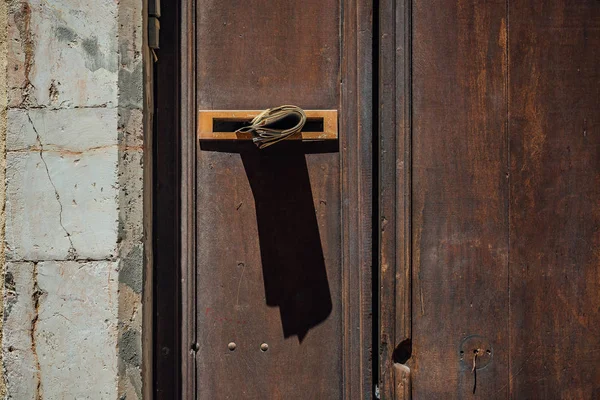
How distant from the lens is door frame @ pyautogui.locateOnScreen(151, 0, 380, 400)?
184 centimetres

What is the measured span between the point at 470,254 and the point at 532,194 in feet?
0.84

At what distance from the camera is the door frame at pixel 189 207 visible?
1.84 m

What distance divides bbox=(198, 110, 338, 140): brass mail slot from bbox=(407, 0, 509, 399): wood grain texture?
0.26 m

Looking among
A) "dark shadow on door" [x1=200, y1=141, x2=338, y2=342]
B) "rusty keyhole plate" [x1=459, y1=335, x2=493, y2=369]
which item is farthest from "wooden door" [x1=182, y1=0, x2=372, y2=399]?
"rusty keyhole plate" [x1=459, y1=335, x2=493, y2=369]

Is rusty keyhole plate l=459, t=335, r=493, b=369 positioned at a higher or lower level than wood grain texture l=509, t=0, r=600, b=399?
lower

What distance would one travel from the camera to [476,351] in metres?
1.84

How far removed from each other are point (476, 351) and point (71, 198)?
4.04 ft

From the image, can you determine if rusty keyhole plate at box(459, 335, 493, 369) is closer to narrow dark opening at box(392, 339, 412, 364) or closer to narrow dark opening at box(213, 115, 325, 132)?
narrow dark opening at box(392, 339, 412, 364)

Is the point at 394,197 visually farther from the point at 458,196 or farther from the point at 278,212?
the point at 278,212

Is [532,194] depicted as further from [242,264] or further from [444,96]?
[242,264]

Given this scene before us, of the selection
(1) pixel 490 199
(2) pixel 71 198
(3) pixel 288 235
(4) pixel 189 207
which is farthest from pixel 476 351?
(2) pixel 71 198

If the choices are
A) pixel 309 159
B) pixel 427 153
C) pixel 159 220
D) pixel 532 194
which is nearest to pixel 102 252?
pixel 159 220

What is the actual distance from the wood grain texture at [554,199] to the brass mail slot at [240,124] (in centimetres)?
54

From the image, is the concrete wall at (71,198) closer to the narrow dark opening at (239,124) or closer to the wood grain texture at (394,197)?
the narrow dark opening at (239,124)
